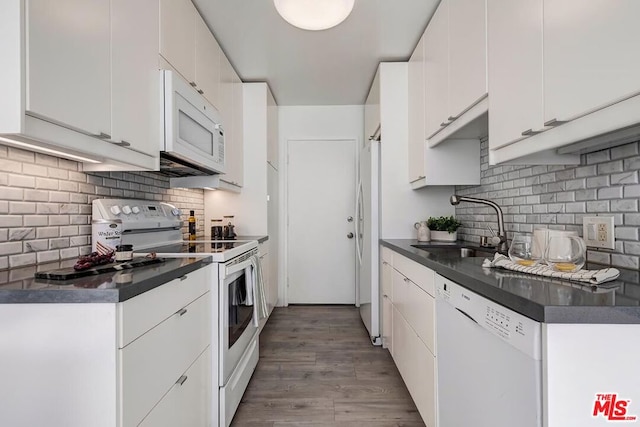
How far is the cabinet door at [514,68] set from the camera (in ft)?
3.88

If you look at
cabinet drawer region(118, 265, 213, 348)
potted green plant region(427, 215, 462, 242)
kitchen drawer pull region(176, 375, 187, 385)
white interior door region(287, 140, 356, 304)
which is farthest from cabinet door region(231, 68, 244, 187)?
kitchen drawer pull region(176, 375, 187, 385)

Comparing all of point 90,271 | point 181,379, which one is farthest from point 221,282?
point 90,271

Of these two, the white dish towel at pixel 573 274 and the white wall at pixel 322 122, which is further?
the white wall at pixel 322 122

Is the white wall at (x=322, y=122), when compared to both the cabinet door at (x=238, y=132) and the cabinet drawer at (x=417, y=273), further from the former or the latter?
the cabinet drawer at (x=417, y=273)

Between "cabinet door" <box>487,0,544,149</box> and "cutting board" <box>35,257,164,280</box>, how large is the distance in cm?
157

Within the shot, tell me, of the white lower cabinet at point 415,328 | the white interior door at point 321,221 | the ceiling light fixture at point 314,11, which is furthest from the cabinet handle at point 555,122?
the white interior door at point 321,221

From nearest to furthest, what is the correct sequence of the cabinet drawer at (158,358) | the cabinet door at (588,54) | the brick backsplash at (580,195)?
the cabinet door at (588,54) → the cabinet drawer at (158,358) → the brick backsplash at (580,195)

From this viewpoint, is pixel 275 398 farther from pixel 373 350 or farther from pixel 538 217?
pixel 538 217

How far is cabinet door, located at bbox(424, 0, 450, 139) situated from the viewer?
6.59 feet

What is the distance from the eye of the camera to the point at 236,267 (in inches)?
74.6

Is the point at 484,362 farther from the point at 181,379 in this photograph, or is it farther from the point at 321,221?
the point at 321,221

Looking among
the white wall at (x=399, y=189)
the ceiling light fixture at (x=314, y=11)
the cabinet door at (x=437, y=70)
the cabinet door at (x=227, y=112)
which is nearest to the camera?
the ceiling light fixture at (x=314, y=11)

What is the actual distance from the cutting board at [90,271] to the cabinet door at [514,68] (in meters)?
1.57

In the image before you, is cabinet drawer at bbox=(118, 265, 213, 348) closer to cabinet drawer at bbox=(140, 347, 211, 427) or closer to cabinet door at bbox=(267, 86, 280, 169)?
→ cabinet drawer at bbox=(140, 347, 211, 427)
